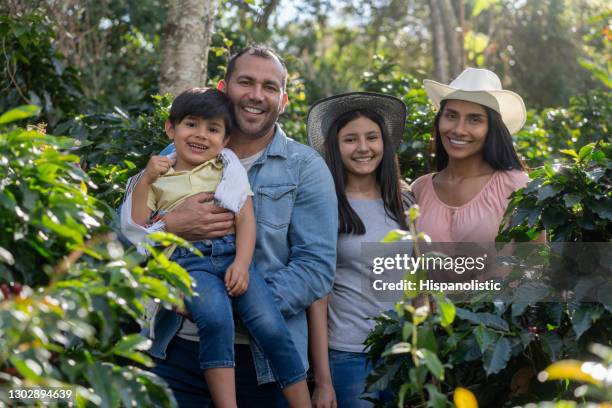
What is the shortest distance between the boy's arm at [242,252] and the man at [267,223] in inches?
2.4

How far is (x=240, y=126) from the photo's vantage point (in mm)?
4102

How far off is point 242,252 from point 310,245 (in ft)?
1.16

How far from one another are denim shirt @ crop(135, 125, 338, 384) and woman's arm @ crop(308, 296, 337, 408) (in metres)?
0.09

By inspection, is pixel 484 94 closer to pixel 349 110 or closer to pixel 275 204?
pixel 349 110

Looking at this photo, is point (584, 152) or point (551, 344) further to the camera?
point (584, 152)

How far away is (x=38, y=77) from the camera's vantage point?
258 inches

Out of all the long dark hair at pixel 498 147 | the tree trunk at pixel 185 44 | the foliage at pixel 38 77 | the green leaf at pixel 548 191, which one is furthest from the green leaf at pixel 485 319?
the foliage at pixel 38 77

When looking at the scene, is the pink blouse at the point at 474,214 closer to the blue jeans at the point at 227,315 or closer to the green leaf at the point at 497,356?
the blue jeans at the point at 227,315

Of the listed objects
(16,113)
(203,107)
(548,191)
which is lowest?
(548,191)

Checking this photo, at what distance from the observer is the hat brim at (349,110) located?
4.66 meters

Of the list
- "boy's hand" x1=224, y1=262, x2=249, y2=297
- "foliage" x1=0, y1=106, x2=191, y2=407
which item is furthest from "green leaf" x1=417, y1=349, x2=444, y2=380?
"boy's hand" x1=224, y1=262, x2=249, y2=297

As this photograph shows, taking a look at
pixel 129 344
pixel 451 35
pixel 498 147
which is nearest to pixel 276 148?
pixel 498 147

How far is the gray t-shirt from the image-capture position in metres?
4.21

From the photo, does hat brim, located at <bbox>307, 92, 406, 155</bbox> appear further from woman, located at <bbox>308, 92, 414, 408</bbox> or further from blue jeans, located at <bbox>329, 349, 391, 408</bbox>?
blue jeans, located at <bbox>329, 349, 391, 408</bbox>
